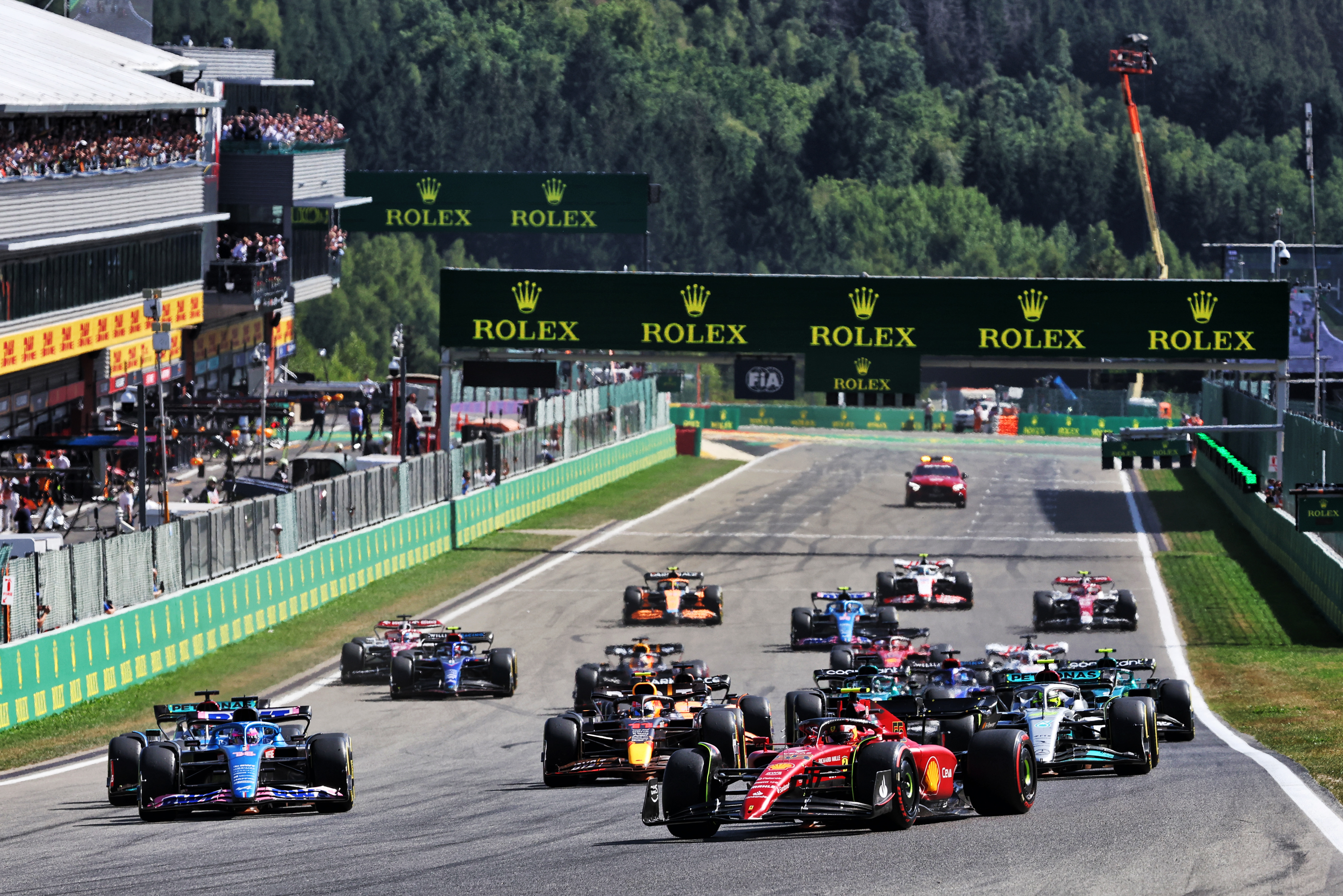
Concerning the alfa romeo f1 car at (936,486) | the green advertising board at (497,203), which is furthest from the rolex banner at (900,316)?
the green advertising board at (497,203)

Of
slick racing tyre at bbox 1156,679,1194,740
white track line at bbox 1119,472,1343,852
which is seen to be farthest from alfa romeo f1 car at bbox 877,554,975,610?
slick racing tyre at bbox 1156,679,1194,740

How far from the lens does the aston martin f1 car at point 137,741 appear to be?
2170 cm

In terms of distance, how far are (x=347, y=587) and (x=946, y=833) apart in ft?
99.3

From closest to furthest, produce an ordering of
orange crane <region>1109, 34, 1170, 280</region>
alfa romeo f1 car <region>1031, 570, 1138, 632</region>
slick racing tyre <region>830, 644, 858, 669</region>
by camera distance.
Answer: slick racing tyre <region>830, 644, 858, 669</region> → alfa romeo f1 car <region>1031, 570, 1138, 632</region> → orange crane <region>1109, 34, 1170, 280</region>

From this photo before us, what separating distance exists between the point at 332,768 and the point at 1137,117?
15737 centimetres

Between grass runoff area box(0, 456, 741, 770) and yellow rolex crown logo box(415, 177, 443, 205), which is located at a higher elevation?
yellow rolex crown logo box(415, 177, 443, 205)

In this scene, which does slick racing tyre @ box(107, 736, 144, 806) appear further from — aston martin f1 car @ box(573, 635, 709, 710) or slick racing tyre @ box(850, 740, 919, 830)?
slick racing tyre @ box(850, 740, 919, 830)

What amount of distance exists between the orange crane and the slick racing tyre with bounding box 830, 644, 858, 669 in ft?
378

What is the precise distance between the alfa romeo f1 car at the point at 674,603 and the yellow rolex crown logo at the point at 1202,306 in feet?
60.6

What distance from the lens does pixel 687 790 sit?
1780cm

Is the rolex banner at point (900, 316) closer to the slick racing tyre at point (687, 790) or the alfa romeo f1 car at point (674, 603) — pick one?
the alfa romeo f1 car at point (674, 603)

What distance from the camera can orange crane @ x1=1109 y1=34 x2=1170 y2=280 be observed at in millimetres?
155625

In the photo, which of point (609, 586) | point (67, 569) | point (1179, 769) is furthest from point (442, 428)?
point (1179, 769)

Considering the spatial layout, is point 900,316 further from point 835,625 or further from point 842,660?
point 842,660
